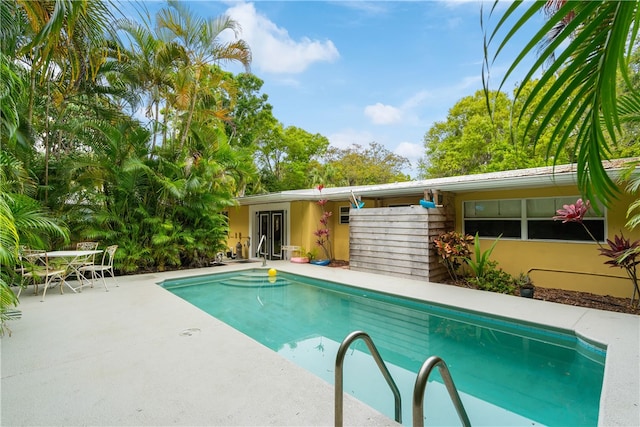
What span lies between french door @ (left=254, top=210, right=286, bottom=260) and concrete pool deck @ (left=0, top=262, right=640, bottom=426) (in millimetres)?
7948

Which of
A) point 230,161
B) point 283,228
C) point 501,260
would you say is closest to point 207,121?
point 230,161

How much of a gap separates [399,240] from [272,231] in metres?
6.84

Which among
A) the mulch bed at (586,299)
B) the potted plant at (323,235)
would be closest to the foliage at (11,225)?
the potted plant at (323,235)

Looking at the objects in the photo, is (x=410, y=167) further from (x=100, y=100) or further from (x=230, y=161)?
(x=100, y=100)

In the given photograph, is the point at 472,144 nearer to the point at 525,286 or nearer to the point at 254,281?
the point at 525,286

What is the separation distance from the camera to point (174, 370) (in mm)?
3734

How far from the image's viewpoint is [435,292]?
7.45m

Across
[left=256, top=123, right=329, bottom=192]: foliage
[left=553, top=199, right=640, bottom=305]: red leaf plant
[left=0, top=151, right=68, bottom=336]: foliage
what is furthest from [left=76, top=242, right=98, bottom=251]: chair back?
[left=256, top=123, right=329, bottom=192]: foliage

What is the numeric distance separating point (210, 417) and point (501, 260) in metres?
8.17

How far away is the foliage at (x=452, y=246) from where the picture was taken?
8305 millimetres

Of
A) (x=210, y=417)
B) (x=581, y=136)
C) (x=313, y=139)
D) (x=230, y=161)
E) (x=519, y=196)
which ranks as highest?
(x=313, y=139)

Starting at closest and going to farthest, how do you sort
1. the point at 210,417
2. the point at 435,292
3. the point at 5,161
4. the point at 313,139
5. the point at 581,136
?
the point at 581,136 → the point at 210,417 → the point at 5,161 → the point at 435,292 → the point at 313,139

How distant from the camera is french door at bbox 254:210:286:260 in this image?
14.2m

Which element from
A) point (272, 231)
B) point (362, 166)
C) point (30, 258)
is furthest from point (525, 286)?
point (362, 166)
